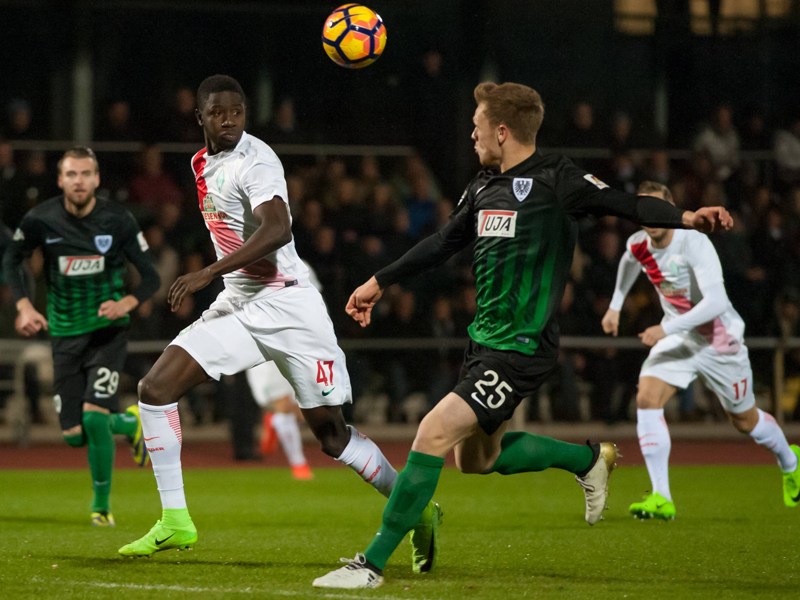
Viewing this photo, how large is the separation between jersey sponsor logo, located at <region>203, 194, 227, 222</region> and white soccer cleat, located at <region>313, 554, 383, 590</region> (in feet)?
6.18

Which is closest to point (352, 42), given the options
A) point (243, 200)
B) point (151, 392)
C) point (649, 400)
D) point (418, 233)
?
point (243, 200)

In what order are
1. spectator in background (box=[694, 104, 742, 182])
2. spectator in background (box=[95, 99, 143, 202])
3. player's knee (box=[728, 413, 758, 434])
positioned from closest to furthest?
player's knee (box=[728, 413, 758, 434]) → spectator in background (box=[95, 99, 143, 202]) → spectator in background (box=[694, 104, 742, 182])

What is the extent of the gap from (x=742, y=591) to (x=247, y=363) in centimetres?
248

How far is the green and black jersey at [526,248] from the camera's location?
5996 mm

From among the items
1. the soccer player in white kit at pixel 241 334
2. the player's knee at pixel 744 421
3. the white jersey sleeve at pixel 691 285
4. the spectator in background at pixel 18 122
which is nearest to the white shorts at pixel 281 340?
the soccer player in white kit at pixel 241 334

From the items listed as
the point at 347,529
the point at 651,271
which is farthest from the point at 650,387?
the point at 347,529

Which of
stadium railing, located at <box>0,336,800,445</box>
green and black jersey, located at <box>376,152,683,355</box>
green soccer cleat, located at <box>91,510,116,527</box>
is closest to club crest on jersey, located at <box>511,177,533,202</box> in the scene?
green and black jersey, located at <box>376,152,683,355</box>

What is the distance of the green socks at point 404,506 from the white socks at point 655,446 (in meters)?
3.52

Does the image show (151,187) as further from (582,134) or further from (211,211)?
(211,211)

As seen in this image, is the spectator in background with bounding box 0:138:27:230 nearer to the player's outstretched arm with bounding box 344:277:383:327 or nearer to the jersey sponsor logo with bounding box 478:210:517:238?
the player's outstretched arm with bounding box 344:277:383:327

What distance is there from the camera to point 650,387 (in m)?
9.11

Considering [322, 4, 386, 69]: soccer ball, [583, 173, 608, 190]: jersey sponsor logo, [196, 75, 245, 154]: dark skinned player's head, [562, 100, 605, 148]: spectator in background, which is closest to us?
[583, 173, 608, 190]: jersey sponsor logo

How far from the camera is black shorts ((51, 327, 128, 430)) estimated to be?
8539mm

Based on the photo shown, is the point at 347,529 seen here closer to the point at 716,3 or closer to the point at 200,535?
the point at 200,535
